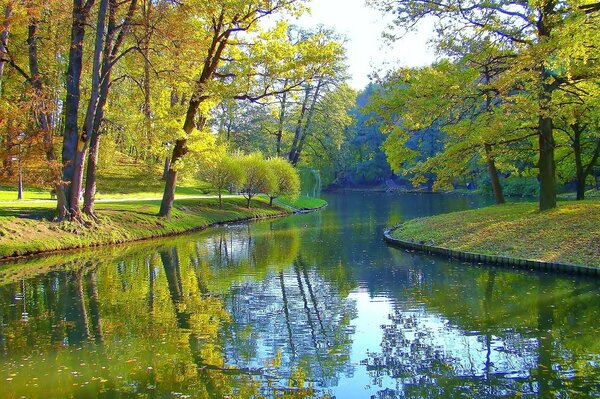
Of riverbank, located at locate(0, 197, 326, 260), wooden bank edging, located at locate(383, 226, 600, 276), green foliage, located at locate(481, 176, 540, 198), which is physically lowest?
wooden bank edging, located at locate(383, 226, 600, 276)

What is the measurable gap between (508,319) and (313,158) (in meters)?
45.9

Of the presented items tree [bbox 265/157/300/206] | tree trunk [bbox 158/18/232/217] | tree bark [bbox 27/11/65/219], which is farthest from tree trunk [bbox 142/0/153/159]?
tree [bbox 265/157/300/206]

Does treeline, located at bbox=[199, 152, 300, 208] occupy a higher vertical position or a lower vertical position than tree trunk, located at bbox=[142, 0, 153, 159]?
lower

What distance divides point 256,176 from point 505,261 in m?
24.4

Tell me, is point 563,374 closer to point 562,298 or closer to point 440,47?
point 562,298

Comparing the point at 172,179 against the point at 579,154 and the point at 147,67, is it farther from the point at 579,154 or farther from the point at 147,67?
the point at 579,154

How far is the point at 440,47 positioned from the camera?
2009 cm

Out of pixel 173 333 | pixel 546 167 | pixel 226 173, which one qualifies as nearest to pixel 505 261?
pixel 546 167

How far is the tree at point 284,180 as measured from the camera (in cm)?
4016

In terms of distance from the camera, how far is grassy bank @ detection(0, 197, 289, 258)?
18000mm

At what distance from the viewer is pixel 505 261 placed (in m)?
15.4

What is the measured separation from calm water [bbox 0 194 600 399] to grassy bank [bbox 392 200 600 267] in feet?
4.19

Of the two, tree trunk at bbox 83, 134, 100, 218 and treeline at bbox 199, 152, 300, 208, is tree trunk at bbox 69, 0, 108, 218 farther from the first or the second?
treeline at bbox 199, 152, 300, 208

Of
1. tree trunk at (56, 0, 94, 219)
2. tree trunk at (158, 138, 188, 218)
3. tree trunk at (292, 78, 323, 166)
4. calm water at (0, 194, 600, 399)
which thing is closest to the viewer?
calm water at (0, 194, 600, 399)
